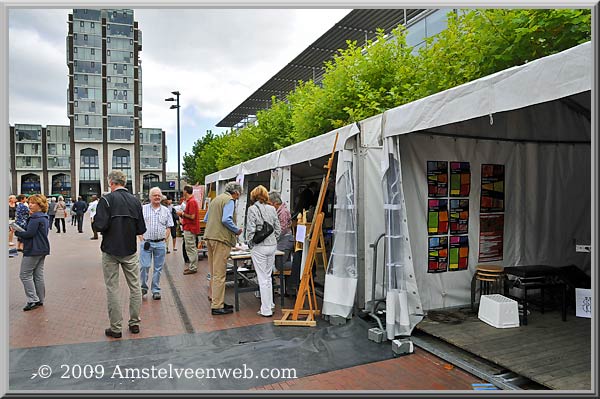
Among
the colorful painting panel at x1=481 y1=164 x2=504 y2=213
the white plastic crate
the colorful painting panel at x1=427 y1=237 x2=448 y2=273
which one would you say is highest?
the colorful painting panel at x1=481 y1=164 x2=504 y2=213

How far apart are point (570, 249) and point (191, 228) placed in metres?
7.27

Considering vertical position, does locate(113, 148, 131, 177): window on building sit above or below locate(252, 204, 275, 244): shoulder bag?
above

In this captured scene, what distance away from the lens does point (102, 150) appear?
61.1 meters

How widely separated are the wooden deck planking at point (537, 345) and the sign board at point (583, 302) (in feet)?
0.37

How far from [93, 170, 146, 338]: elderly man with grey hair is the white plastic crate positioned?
430 cm

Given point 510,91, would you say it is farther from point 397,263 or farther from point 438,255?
point 438,255

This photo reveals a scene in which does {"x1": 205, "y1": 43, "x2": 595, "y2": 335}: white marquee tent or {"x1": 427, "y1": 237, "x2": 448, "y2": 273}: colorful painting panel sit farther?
{"x1": 427, "y1": 237, "x2": 448, "y2": 273}: colorful painting panel

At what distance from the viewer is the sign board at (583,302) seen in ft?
15.9

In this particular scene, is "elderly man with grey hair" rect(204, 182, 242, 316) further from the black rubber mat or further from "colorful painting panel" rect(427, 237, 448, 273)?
"colorful painting panel" rect(427, 237, 448, 273)

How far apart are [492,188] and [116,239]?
498cm

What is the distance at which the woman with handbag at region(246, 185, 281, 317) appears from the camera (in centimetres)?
580

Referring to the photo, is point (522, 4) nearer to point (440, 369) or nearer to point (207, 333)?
point (440, 369)

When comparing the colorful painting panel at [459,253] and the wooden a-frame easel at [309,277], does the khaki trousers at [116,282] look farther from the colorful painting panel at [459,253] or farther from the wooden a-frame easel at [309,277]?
the colorful painting panel at [459,253]

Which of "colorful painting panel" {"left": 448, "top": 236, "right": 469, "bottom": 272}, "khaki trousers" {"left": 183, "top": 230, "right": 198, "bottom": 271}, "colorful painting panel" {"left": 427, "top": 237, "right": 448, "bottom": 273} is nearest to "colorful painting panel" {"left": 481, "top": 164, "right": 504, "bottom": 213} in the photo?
"colorful painting panel" {"left": 448, "top": 236, "right": 469, "bottom": 272}
